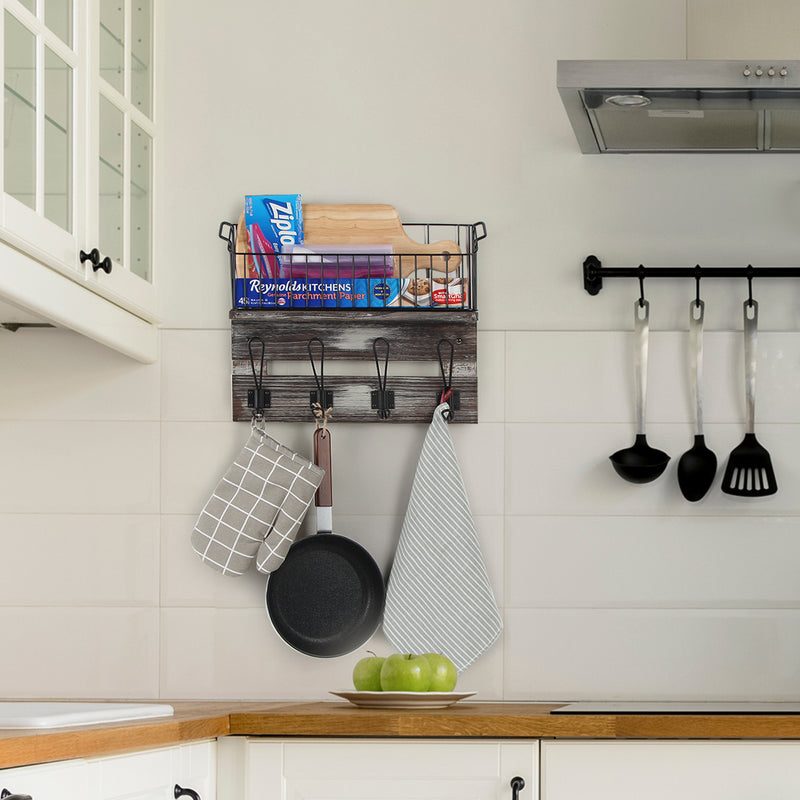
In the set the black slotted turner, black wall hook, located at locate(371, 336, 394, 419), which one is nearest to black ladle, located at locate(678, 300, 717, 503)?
the black slotted turner

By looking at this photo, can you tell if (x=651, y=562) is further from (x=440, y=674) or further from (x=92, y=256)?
(x=92, y=256)

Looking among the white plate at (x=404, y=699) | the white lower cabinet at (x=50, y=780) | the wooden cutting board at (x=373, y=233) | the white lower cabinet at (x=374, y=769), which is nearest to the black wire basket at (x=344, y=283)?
the wooden cutting board at (x=373, y=233)

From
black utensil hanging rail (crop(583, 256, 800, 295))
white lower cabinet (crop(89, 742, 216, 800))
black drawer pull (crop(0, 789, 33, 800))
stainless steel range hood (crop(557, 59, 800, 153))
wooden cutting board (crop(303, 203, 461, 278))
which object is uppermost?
stainless steel range hood (crop(557, 59, 800, 153))

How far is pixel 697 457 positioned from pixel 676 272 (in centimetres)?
33

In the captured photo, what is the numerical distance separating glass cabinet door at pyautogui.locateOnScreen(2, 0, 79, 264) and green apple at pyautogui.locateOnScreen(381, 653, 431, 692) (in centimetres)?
75

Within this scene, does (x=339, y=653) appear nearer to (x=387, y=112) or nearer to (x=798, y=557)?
(x=798, y=557)

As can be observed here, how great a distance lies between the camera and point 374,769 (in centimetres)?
157

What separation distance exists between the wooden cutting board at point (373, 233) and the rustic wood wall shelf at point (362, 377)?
0.11m

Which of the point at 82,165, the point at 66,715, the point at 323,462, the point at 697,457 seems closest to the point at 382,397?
the point at 323,462

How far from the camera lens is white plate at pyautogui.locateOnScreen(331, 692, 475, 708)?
5.54ft

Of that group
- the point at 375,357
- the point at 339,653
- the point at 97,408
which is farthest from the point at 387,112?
the point at 339,653

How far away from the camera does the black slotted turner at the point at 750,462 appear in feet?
6.69

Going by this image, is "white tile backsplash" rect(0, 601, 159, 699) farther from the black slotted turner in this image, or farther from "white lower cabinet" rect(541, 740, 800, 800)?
the black slotted turner

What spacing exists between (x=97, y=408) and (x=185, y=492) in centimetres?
22
